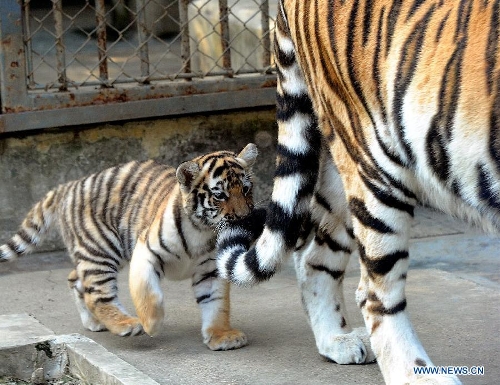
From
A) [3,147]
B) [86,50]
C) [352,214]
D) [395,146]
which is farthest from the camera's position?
[86,50]

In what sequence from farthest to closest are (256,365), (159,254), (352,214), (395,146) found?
1. (159,254)
2. (256,365)
3. (352,214)
4. (395,146)

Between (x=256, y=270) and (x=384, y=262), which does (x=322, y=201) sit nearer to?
(x=256, y=270)

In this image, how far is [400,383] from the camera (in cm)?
354

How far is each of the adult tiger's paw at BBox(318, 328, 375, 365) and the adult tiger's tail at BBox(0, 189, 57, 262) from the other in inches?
71.6

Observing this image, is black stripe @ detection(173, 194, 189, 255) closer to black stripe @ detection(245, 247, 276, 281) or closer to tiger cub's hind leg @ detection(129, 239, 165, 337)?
tiger cub's hind leg @ detection(129, 239, 165, 337)

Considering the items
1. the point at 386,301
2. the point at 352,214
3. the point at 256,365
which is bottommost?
the point at 256,365

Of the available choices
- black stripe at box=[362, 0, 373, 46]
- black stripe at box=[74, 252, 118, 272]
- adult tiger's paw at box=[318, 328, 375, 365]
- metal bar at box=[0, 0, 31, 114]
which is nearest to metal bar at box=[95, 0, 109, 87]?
metal bar at box=[0, 0, 31, 114]

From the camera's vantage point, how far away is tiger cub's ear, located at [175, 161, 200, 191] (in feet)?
15.0

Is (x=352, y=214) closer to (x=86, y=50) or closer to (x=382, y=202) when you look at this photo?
(x=382, y=202)

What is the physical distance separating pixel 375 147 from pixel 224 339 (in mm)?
1333

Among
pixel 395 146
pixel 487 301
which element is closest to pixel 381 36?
pixel 395 146

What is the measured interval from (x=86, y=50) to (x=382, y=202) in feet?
28.7

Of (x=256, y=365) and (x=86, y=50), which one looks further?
(x=86, y=50)

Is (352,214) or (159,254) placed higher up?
(352,214)
